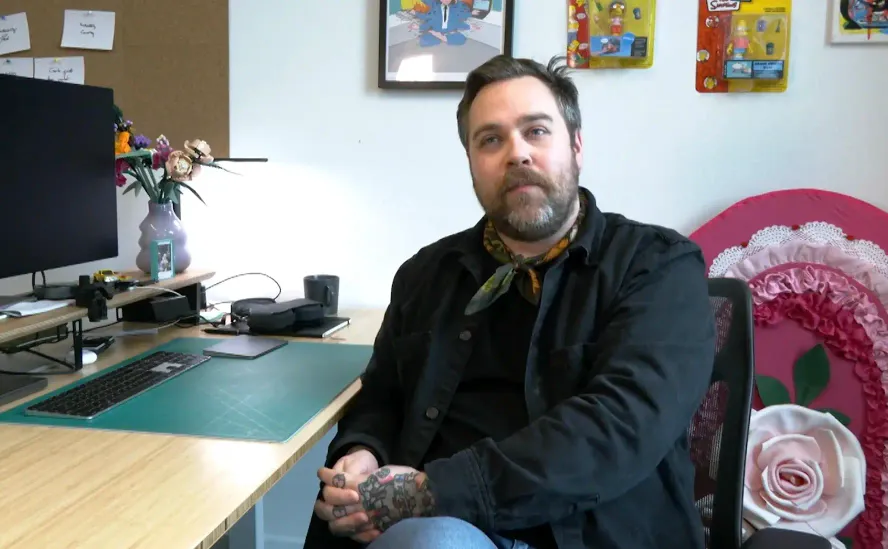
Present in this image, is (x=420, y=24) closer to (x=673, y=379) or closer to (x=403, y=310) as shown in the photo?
(x=403, y=310)

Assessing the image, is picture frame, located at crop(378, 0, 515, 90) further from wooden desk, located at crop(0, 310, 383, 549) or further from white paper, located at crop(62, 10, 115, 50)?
wooden desk, located at crop(0, 310, 383, 549)

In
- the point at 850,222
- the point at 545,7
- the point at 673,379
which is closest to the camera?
the point at 673,379

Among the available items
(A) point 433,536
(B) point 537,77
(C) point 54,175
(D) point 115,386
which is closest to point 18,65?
(C) point 54,175

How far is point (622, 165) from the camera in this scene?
1899mm

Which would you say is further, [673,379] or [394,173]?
[394,173]

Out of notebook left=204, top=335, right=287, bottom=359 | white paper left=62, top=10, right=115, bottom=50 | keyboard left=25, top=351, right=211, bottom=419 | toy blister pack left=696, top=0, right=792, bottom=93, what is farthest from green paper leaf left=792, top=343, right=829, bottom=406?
white paper left=62, top=10, right=115, bottom=50

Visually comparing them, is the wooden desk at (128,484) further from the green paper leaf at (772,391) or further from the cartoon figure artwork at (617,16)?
the cartoon figure artwork at (617,16)

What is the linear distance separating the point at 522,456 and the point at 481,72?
73 cm

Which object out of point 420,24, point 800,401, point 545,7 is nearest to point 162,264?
point 420,24

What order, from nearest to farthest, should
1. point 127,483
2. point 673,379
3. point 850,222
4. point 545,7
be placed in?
point 127,483, point 673,379, point 850,222, point 545,7

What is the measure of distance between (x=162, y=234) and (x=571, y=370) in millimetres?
1202

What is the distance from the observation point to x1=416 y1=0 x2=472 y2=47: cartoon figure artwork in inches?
75.0

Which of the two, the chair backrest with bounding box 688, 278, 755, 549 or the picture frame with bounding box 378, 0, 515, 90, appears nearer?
the chair backrest with bounding box 688, 278, 755, 549

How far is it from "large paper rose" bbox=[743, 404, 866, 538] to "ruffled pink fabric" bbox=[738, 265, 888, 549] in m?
0.06
